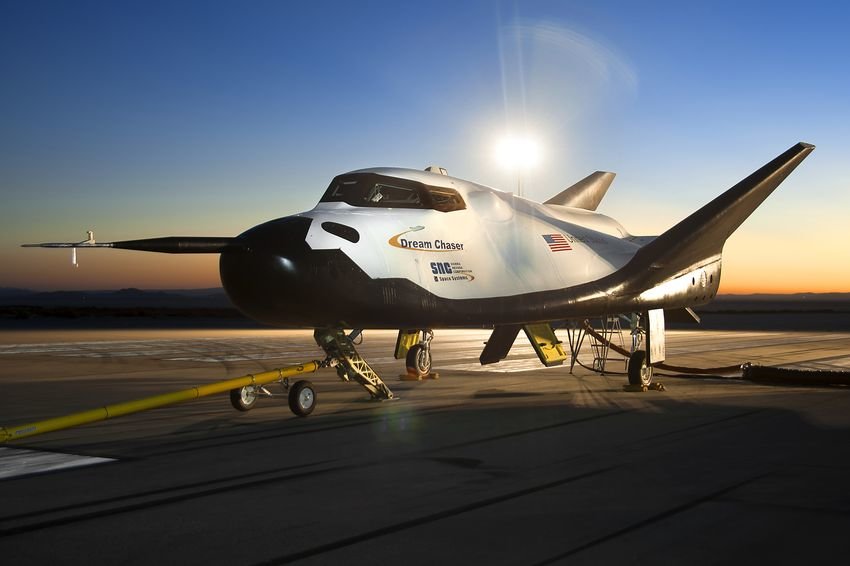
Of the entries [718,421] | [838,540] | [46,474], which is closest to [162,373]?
[46,474]

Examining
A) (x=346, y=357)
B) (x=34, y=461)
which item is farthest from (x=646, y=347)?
(x=34, y=461)

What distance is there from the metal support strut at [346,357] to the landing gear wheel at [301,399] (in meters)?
0.62

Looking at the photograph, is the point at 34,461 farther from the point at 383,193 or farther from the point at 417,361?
the point at 417,361

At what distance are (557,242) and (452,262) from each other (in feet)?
10.4

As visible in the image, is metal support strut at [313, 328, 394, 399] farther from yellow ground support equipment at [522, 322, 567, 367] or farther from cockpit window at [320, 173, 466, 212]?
yellow ground support equipment at [522, 322, 567, 367]

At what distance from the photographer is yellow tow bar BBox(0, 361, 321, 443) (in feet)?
30.9

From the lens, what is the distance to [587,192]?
2144cm

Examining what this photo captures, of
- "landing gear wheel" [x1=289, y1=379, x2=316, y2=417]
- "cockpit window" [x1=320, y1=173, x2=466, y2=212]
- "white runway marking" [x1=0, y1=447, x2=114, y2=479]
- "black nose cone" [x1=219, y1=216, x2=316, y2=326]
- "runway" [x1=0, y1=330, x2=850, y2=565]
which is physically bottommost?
"runway" [x1=0, y1=330, x2=850, y2=565]

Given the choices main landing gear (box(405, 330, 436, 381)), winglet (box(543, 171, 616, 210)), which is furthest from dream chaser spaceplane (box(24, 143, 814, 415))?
winglet (box(543, 171, 616, 210))

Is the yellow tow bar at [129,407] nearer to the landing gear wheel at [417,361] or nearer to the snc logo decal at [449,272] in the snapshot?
the snc logo decal at [449,272]

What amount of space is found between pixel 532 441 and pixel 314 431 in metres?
3.08

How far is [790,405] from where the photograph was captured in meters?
13.9

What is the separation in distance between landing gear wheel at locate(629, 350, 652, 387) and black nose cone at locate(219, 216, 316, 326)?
8027 mm

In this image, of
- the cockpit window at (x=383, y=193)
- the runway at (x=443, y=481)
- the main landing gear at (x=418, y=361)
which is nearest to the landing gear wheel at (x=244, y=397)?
the runway at (x=443, y=481)
